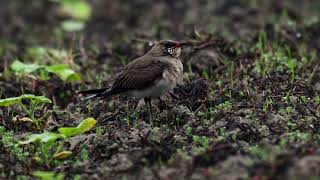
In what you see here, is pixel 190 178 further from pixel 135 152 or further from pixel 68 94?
pixel 68 94

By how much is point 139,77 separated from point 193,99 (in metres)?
0.70

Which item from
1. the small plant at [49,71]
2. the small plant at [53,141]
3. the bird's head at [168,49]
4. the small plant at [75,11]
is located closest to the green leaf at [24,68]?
the small plant at [49,71]

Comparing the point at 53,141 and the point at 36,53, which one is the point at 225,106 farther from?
the point at 36,53

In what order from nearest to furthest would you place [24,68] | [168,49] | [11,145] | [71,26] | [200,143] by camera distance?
[200,143], [11,145], [168,49], [24,68], [71,26]

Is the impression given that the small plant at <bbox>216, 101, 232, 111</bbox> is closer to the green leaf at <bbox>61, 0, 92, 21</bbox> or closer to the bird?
the bird

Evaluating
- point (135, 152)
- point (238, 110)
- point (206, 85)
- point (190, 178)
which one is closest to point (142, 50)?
point (206, 85)

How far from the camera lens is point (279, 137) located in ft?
19.3

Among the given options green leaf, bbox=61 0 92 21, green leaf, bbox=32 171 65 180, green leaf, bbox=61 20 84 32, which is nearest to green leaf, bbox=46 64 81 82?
green leaf, bbox=32 171 65 180

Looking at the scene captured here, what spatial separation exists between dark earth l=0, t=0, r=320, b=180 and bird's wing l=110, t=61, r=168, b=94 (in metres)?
0.32

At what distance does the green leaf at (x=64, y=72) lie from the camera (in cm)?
827

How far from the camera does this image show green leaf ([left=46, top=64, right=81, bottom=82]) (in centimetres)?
827

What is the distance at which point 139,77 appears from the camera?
701 cm

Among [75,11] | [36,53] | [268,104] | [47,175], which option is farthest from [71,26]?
[47,175]

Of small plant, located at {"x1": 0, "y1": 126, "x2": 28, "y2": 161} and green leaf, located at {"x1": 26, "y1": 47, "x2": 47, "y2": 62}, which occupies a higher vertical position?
green leaf, located at {"x1": 26, "y1": 47, "x2": 47, "y2": 62}
